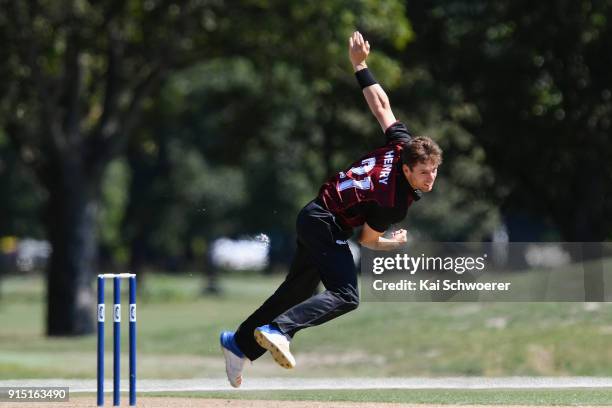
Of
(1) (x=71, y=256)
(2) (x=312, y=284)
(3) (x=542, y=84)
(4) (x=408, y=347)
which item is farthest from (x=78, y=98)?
(2) (x=312, y=284)

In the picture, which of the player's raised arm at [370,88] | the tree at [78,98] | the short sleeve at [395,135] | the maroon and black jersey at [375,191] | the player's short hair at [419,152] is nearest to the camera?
the player's short hair at [419,152]

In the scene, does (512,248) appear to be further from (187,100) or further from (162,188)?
(162,188)

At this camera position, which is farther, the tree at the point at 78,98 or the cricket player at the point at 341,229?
the tree at the point at 78,98

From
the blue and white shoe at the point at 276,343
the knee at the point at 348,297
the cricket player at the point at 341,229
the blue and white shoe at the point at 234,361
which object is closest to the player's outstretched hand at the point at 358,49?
the cricket player at the point at 341,229

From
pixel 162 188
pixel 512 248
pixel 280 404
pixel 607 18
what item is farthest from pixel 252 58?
pixel 162 188

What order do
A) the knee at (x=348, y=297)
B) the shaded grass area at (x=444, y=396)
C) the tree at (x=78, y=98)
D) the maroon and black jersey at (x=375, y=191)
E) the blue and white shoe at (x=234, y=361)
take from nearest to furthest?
the maroon and black jersey at (x=375, y=191)
the knee at (x=348, y=297)
the blue and white shoe at (x=234, y=361)
the shaded grass area at (x=444, y=396)
the tree at (x=78, y=98)

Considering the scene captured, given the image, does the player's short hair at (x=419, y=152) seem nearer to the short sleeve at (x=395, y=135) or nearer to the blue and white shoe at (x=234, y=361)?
the short sleeve at (x=395, y=135)

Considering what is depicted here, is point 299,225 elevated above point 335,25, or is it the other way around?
point 335,25

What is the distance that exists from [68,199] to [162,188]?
34.0 meters

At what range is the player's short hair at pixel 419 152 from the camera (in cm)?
927

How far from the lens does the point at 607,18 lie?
94.3 ft

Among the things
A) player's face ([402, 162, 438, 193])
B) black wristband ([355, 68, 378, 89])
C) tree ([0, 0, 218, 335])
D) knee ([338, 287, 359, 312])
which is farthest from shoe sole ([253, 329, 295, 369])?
tree ([0, 0, 218, 335])

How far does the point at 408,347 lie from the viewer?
20656 mm

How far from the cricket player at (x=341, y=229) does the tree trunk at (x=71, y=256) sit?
17806 mm
